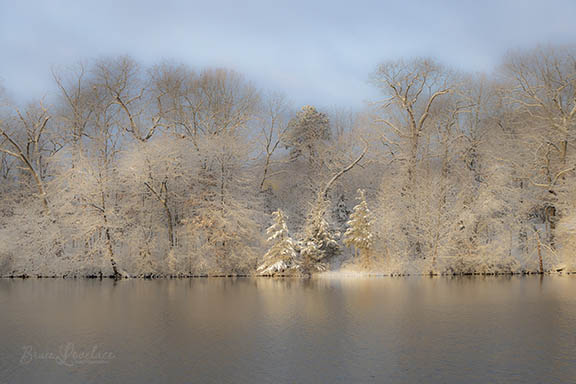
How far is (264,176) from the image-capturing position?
3972 cm

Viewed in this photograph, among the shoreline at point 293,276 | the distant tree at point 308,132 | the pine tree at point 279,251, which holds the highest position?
the distant tree at point 308,132

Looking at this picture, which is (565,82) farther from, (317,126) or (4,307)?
(4,307)

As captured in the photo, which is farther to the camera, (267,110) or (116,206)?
(267,110)

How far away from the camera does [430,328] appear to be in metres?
13.3

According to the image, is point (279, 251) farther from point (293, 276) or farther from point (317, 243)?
point (317, 243)

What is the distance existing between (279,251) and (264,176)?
1128 centimetres

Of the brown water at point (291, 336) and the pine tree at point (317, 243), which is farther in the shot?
the pine tree at point (317, 243)

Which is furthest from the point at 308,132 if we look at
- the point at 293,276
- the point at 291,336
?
the point at 291,336

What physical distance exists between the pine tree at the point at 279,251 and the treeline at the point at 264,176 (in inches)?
3.7

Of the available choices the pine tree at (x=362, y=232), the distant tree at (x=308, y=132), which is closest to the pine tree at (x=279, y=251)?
the pine tree at (x=362, y=232)

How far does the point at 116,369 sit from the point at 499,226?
2754cm

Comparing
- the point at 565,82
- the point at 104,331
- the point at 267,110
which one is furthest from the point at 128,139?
the point at 565,82

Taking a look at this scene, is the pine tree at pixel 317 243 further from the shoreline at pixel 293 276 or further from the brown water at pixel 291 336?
the brown water at pixel 291 336

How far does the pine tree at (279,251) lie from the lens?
29.5 metres
